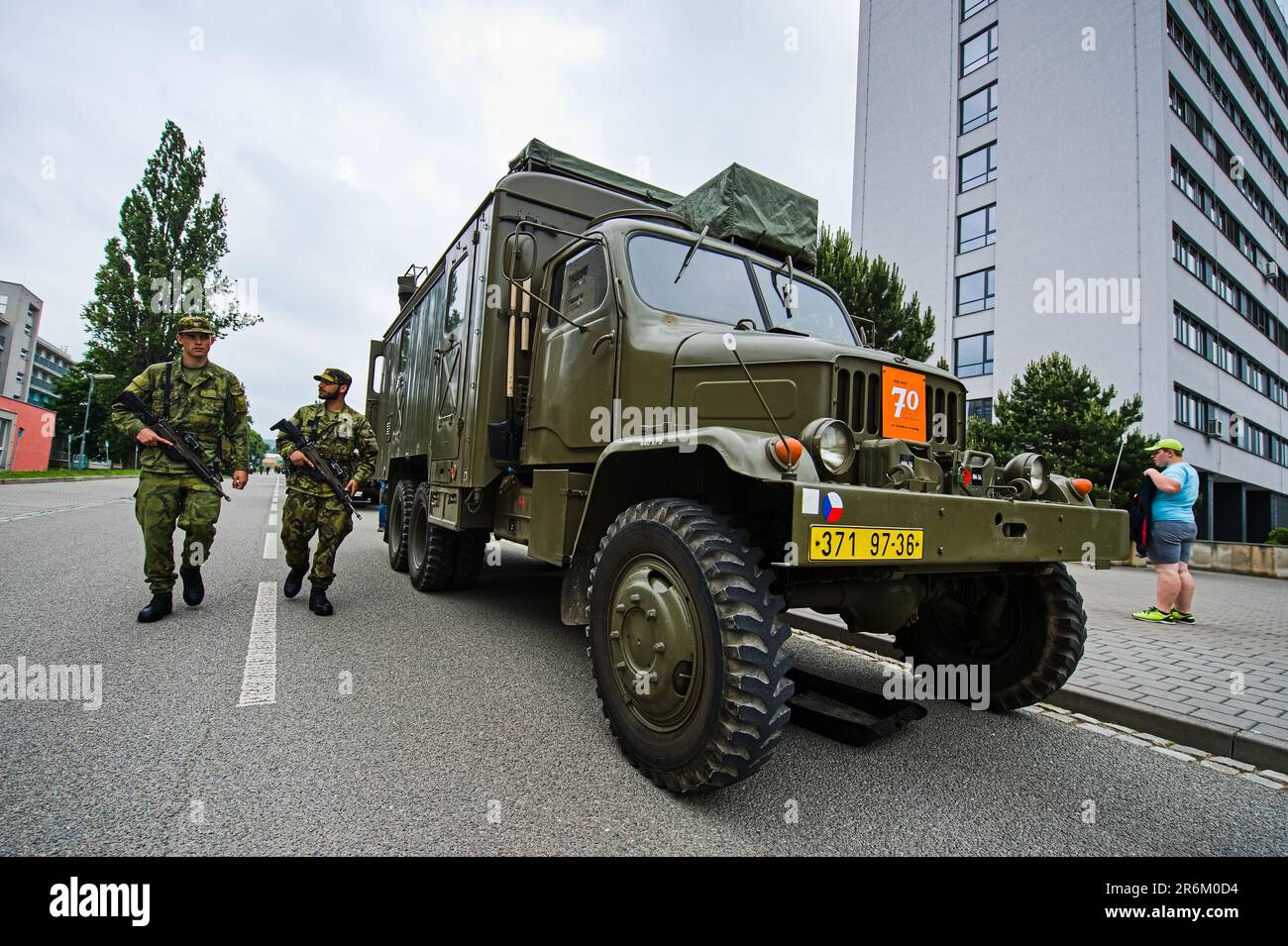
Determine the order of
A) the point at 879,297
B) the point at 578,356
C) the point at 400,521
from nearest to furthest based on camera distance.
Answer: the point at 578,356, the point at 400,521, the point at 879,297

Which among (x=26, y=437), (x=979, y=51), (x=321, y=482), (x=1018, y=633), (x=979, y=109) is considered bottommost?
(x=1018, y=633)

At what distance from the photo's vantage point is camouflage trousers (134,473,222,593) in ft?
15.7

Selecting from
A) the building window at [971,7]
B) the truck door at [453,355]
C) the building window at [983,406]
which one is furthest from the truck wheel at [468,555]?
the building window at [971,7]

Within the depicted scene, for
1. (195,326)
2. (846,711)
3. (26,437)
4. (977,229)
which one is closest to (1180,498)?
(846,711)

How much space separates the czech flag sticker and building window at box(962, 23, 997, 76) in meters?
34.1

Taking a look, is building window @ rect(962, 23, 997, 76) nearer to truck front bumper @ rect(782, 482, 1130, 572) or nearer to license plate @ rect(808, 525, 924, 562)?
truck front bumper @ rect(782, 482, 1130, 572)

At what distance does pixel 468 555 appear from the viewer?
6414 millimetres

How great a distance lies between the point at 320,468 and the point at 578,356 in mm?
2902

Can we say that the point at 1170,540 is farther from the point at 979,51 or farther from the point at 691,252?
the point at 979,51

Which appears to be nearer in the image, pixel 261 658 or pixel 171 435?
pixel 261 658

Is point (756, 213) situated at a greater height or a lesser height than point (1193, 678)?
greater

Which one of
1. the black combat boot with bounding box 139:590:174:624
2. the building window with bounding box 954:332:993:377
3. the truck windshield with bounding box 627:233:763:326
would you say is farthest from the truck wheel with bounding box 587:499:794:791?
the building window with bounding box 954:332:993:377
